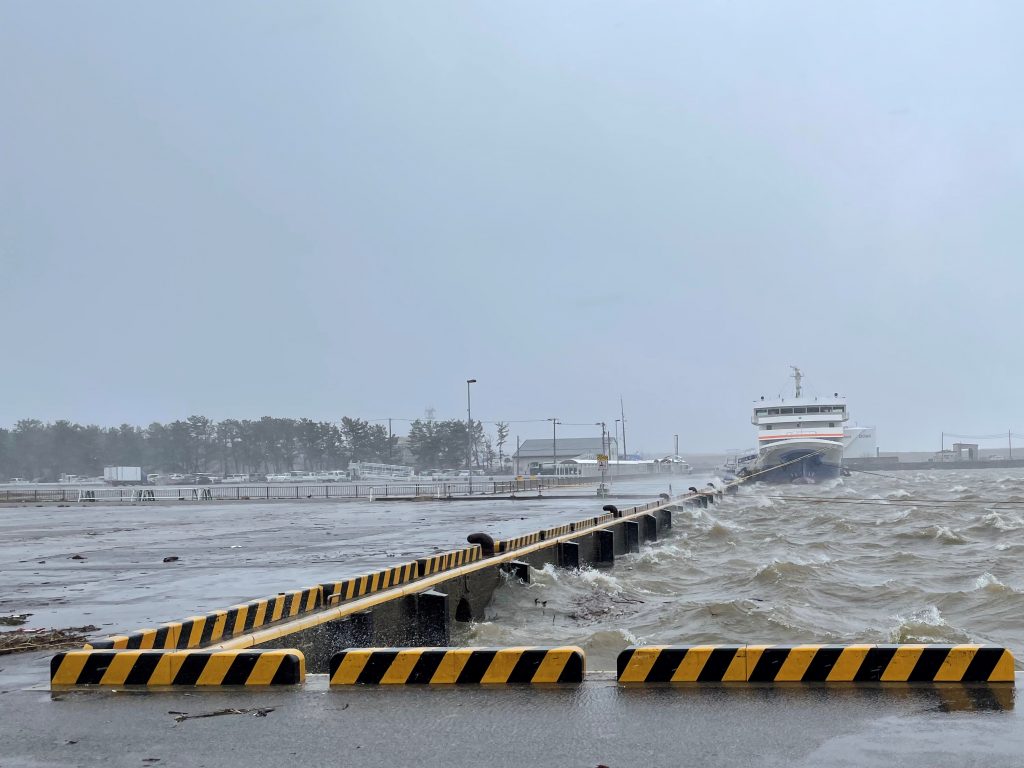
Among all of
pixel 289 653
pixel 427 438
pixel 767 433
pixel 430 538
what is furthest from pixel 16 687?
pixel 427 438

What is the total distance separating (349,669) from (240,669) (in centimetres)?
80

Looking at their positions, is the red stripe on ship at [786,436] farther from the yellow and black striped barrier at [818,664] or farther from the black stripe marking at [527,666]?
the black stripe marking at [527,666]

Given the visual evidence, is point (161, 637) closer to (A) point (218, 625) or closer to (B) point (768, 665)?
(A) point (218, 625)

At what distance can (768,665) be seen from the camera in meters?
6.83

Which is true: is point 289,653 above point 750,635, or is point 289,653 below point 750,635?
above

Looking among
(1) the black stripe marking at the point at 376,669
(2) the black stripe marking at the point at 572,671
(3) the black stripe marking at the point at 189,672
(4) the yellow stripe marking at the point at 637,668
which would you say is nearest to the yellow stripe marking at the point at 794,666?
(4) the yellow stripe marking at the point at 637,668

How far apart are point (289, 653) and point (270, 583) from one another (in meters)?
7.75

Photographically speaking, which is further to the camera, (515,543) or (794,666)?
(515,543)

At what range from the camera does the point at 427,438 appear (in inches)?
6048

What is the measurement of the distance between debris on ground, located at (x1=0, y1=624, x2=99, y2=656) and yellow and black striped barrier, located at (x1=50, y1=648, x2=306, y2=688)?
2.46m

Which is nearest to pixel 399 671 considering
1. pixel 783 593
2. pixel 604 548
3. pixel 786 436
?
pixel 783 593

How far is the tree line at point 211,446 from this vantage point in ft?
488

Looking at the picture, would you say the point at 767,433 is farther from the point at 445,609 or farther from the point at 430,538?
the point at 445,609

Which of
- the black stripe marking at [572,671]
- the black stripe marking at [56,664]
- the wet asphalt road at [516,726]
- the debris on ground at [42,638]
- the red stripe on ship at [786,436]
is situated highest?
the red stripe on ship at [786,436]
